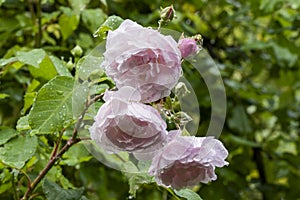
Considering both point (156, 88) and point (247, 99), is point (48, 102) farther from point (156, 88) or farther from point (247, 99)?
point (247, 99)

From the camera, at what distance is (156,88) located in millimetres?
631

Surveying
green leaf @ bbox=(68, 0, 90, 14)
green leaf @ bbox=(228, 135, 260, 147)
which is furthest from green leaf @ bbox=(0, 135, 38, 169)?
green leaf @ bbox=(228, 135, 260, 147)

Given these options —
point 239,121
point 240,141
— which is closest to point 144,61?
point 240,141

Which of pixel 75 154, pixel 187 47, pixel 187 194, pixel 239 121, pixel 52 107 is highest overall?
pixel 187 47

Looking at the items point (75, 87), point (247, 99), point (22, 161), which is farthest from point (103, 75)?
point (247, 99)

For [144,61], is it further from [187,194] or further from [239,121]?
[239,121]

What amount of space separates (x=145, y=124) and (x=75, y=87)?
19 centimetres

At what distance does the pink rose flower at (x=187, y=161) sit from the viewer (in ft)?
2.12

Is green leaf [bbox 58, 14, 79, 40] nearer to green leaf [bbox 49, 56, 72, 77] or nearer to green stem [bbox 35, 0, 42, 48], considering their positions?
green stem [bbox 35, 0, 42, 48]

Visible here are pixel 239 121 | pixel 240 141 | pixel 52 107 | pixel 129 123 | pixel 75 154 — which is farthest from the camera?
pixel 239 121

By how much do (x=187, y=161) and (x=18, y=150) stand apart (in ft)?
1.03

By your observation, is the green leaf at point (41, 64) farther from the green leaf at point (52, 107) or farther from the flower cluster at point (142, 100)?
the flower cluster at point (142, 100)

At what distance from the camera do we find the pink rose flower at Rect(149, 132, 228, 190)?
0.65 m

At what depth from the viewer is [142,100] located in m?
0.63
